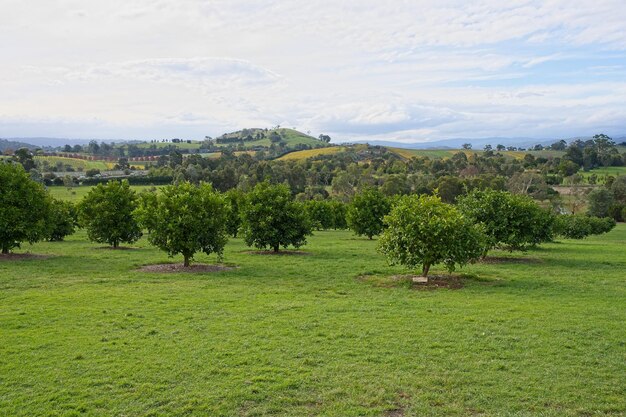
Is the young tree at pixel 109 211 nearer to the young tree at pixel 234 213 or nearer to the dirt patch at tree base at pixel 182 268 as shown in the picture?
the dirt patch at tree base at pixel 182 268

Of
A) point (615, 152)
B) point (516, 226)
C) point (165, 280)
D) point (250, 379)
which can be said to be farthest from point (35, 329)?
point (615, 152)

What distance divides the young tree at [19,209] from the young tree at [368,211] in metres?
22.4

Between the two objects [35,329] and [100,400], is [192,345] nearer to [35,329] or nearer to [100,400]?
[100,400]

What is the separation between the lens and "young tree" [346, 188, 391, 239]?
135 feet

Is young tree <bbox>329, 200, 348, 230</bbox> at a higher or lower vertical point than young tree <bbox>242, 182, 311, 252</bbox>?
lower

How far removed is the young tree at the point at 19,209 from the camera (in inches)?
1009

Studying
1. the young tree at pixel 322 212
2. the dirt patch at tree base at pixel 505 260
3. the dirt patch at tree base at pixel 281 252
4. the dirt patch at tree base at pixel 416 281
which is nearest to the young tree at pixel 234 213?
the dirt patch at tree base at pixel 281 252

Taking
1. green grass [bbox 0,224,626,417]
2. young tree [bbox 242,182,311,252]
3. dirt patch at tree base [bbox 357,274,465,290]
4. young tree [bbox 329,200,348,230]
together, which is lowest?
young tree [bbox 329,200,348,230]

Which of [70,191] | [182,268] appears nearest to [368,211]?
[182,268]

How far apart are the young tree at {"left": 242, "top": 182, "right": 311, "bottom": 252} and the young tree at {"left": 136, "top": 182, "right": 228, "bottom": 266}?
16.9 ft

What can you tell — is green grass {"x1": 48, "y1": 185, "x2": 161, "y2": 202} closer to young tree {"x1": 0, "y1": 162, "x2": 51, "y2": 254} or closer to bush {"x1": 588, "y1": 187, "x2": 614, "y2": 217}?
young tree {"x1": 0, "y1": 162, "x2": 51, "y2": 254}

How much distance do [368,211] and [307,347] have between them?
3014 centimetres

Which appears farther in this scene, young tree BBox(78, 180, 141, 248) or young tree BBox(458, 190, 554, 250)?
young tree BBox(78, 180, 141, 248)

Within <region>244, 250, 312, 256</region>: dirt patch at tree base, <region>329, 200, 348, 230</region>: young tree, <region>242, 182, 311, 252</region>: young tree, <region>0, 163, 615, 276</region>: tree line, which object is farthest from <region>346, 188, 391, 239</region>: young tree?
<region>329, 200, 348, 230</region>: young tree
